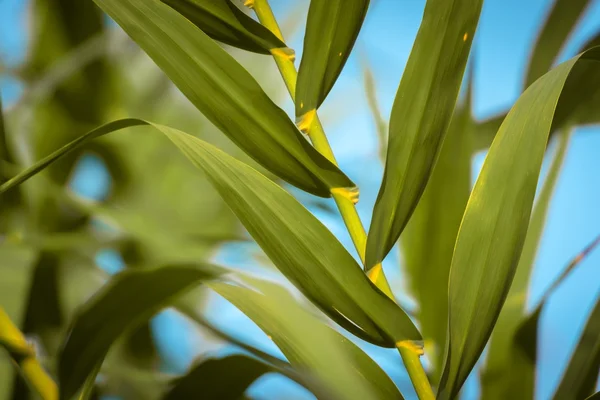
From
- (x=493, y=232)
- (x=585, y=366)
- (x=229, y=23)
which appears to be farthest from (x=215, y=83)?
(x=585, y=366)

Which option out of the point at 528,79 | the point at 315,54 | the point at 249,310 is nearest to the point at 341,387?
the point at 249,310

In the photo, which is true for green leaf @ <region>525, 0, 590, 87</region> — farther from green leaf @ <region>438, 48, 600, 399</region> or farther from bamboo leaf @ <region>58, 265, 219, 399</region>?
bamboo leaf @ <region>58, 265, 219, 399</region>

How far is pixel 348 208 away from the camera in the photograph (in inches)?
12.7

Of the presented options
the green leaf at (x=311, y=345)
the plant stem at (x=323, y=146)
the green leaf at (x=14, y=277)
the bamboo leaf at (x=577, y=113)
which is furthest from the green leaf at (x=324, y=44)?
the green leaf at (x=14, y=277)

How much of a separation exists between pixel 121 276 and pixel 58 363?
63mm

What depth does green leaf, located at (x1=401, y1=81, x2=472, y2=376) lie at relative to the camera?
18.6 inches

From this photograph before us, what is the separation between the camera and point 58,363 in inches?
10.6

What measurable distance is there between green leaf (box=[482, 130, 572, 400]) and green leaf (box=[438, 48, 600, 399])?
20 centimetres

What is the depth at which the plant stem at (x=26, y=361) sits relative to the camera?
12.4 inches

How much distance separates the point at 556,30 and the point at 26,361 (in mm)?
492

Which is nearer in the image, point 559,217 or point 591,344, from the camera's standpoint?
point 591,344

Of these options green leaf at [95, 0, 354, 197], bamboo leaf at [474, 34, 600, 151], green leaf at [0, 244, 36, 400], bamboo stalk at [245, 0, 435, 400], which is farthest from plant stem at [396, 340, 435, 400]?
green leaf at [0, 244, 36, 400]

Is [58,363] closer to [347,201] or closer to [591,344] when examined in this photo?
[347,201]

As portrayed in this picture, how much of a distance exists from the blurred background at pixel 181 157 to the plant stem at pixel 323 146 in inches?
8.8
